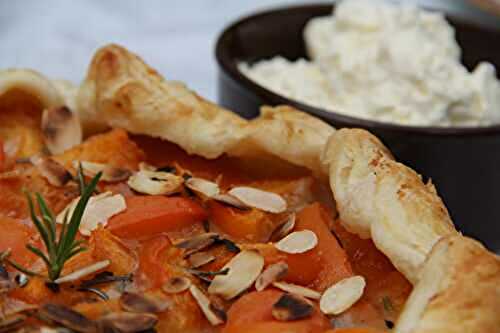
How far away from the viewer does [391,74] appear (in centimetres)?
396

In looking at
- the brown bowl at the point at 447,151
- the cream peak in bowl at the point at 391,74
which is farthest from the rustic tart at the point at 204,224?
the cream peak in bowl at the point at 391,74

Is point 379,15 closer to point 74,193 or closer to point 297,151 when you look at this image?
point 297,151

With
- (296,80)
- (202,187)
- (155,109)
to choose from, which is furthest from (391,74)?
(202,187)

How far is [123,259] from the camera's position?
2.29m

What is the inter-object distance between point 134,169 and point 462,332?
4.10ft

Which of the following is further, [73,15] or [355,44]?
[73,15]

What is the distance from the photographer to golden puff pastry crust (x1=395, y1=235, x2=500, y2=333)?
1938 millimetres

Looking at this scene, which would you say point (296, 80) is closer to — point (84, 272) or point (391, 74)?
point (391, 74)

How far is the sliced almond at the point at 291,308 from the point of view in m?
2.08

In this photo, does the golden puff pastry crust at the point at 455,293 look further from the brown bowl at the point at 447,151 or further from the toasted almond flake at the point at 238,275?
the brown bowl at the point at 447,151

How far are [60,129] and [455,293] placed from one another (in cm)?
149

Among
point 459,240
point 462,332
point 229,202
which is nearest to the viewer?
point 462,332

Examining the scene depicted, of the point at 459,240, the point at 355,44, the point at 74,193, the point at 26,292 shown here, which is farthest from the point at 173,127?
the point at 355,44

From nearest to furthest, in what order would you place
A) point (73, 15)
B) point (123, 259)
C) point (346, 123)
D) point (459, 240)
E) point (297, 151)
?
point (459, 240), point (123, 259), point (297, 151), point (346, 123), point (73, 15)
